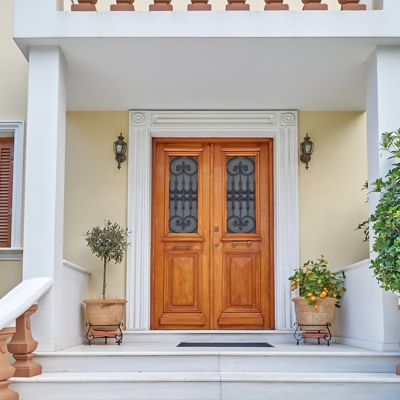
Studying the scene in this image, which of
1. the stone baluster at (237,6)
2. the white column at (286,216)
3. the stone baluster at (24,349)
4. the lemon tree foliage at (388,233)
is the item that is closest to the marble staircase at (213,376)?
the stone baluster at (24,349)

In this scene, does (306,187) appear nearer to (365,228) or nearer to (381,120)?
(365,228)

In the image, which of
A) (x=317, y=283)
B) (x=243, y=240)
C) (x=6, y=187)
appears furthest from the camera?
(x=243, y=240)

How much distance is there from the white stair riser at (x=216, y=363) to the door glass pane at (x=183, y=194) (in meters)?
2.58

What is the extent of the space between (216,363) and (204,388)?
41 cm

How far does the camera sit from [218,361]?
17.8 feet

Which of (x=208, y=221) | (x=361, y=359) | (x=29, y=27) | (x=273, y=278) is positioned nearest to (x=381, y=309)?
(x=361, y=359)

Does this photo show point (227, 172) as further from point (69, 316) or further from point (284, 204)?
point (69, 316)

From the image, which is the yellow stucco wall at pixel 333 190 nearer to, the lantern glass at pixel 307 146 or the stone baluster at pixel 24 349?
the lantern glass at pixel 307 146

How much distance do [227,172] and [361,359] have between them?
3072 mm

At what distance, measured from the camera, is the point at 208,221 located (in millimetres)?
7820

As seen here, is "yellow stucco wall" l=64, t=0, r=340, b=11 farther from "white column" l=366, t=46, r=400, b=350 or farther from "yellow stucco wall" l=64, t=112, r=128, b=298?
"white column" l=366, t=46, r=400, b=350

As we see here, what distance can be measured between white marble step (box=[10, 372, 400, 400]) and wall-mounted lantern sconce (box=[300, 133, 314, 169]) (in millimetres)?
3195

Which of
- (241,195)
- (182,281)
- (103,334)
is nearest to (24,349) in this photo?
(103,334)

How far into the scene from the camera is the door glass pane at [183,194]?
310 inches
